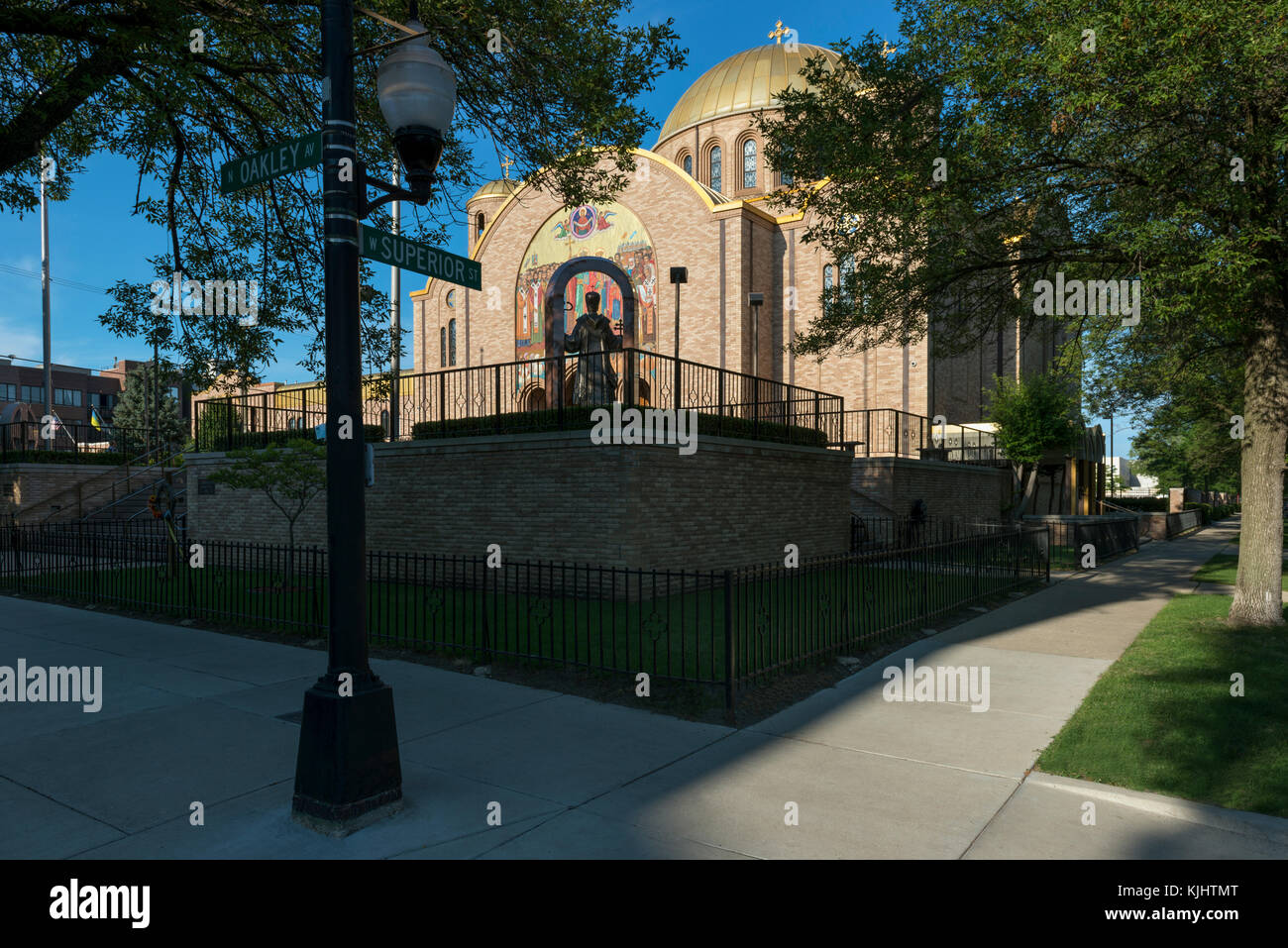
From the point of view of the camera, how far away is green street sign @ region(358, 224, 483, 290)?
4.84 m

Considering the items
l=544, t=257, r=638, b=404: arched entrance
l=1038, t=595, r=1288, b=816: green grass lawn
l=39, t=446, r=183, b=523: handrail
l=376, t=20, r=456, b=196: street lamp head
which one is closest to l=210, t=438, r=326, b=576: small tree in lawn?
l=376, t=20, r=456, b=196: street lamp head

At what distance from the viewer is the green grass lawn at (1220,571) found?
16.7 m

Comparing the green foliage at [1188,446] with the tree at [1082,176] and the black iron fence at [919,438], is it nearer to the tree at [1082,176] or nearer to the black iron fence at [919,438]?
the tree at [1082,176]

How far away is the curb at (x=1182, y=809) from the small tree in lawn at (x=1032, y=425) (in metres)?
25.2

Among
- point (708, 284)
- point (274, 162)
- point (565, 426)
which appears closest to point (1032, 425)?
point (708, 284)

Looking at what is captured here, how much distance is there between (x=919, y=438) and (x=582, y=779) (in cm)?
2574

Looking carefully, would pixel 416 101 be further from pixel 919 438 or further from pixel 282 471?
pixel 919 438

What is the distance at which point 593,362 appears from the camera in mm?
14523

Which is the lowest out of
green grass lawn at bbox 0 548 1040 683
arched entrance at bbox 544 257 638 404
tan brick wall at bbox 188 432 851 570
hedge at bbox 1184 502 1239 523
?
hedge at bbox 1184 502 1239 523

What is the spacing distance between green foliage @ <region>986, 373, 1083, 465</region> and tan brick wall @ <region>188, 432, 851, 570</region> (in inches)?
603

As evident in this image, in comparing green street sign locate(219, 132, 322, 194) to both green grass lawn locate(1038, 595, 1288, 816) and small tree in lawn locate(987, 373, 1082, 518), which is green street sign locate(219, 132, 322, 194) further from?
small tree in lawn locate(987, 373, 1082, 518)

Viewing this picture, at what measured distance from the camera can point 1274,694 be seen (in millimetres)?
7062
